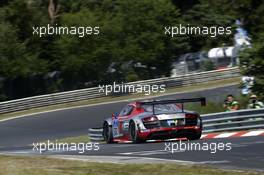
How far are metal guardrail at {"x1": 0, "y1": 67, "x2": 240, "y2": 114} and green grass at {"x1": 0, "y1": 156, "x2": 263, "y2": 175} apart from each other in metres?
25.5

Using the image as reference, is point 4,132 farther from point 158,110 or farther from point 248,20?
point 248,20

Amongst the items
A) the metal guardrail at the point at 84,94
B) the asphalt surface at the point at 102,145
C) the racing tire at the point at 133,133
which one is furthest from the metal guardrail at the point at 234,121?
the metal guardrail at the point at 84,94

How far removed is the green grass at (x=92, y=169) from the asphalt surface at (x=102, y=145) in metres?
0.74

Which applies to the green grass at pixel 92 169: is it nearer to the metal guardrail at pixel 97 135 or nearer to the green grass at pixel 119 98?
the metal guardrail at pixel 97 135

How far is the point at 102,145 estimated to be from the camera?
685 inches

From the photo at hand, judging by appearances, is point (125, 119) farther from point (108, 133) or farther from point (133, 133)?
point (108, 133)

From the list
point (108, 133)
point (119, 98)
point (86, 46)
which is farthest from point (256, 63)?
point (86, 46)

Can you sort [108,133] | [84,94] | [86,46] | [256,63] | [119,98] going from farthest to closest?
[86,46], [84,94], [119,98], [256,63], [108,133]

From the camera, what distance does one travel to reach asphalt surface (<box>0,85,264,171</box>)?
11039mm

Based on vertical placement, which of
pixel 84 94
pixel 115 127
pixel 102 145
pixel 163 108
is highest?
pixel 84 94

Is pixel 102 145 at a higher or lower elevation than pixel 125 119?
lower

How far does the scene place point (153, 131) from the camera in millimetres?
16312

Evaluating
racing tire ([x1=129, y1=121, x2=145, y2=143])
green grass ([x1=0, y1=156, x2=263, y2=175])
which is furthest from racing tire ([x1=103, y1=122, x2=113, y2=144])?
green grass ([x1=0, y1=156, x2=263, y2=175])

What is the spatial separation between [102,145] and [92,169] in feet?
26.5
